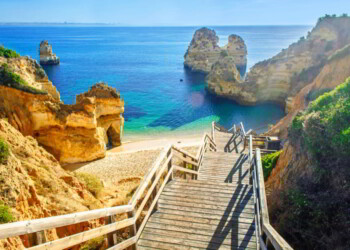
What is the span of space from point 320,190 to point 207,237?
2760mm

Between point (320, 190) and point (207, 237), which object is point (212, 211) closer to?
point (207, 237)

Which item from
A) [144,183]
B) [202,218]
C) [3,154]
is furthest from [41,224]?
[3,154]

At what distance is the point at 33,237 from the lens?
10.4 feet

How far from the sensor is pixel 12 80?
782 inches

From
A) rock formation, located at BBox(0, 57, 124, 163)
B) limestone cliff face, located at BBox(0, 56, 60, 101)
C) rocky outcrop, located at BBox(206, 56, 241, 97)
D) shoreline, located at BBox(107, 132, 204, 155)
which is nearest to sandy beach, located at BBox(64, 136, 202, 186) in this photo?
shoreline, located at BBox(107, 132, 204, 155)

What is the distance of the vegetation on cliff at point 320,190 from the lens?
201 inches

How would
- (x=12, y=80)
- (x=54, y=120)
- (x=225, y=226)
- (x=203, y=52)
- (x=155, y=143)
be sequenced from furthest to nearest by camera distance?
(x=203, y=52), (x=155, y=143), (x=54, y=120), (x=12, y=80), (x=225, y=226)

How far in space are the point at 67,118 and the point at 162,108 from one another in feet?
78.2

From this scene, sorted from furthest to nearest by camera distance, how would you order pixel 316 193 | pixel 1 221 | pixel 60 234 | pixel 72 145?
pixel 72 145 < pixel 60 234 < pixel 316 193 < pixel 1 221

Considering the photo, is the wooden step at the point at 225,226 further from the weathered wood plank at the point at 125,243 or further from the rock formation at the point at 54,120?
the rock formation at the point at 54,120

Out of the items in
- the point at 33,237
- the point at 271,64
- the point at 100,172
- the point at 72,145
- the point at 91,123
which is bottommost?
the point at 100,172

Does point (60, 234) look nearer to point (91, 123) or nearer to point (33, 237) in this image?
point (33, 237)

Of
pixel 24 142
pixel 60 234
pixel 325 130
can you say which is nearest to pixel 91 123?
pixel 24 142

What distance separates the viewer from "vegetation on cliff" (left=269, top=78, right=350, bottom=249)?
16.8 ft
